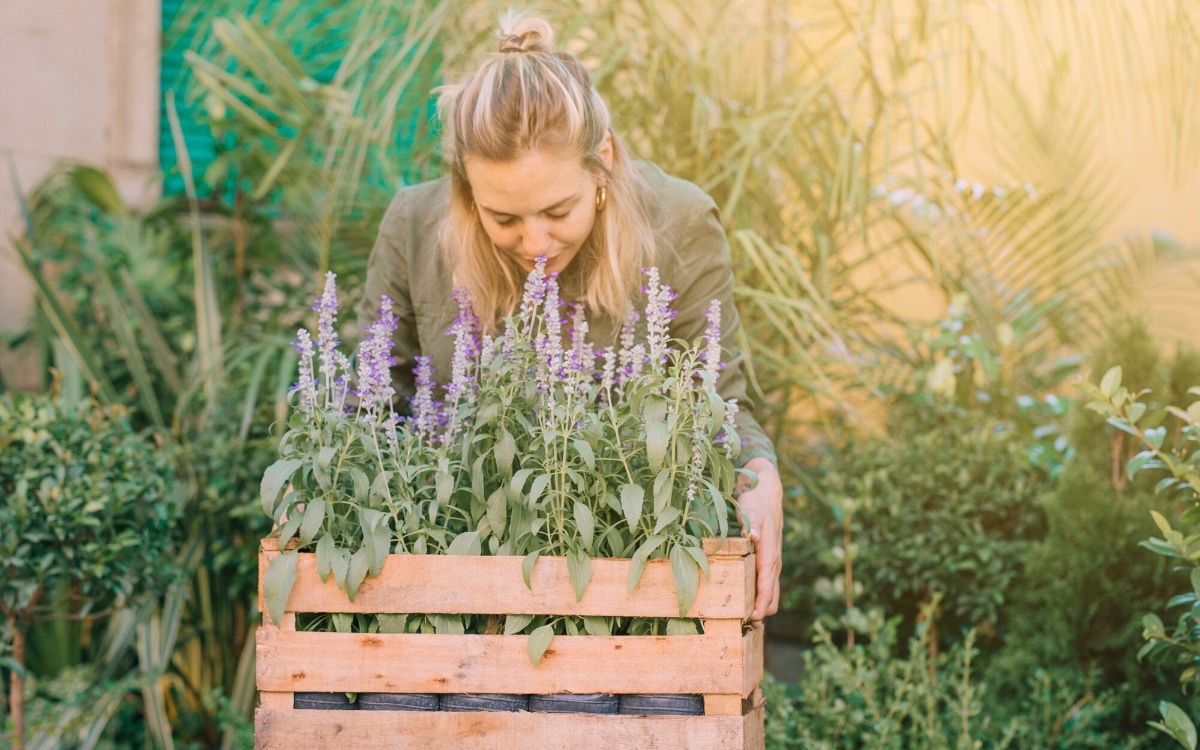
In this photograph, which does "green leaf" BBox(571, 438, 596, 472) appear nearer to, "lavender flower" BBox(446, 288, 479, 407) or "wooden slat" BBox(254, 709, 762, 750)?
"lavender flower" BBox(446, 288, 479, 407)

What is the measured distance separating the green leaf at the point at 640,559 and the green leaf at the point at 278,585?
1.47 feet

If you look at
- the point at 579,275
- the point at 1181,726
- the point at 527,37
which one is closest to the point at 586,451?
the point at 579,275

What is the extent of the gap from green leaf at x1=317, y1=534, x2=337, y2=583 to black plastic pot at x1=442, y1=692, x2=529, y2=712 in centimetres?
23

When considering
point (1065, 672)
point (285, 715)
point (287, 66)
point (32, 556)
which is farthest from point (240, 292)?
point (1065, 672)

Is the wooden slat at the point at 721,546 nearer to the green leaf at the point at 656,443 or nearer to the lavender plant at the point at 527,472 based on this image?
the lavender plant at the point at 527,472

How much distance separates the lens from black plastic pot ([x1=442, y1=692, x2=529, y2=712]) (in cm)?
151

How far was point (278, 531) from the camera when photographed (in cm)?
156

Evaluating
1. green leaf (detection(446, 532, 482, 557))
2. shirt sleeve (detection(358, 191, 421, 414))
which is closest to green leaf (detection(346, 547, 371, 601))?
green leaf (detection(446, 532, 482, 557))

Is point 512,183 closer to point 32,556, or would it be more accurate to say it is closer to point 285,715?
point 285,715

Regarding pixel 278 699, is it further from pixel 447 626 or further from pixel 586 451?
pixel 586 451

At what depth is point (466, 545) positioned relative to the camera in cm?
152

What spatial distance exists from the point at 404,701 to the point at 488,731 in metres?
0.12

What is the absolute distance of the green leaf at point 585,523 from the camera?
1.46 meters

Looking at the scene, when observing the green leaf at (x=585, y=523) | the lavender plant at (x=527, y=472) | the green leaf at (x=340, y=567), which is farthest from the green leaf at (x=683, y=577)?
the green leaf at (x=340, y=567)
